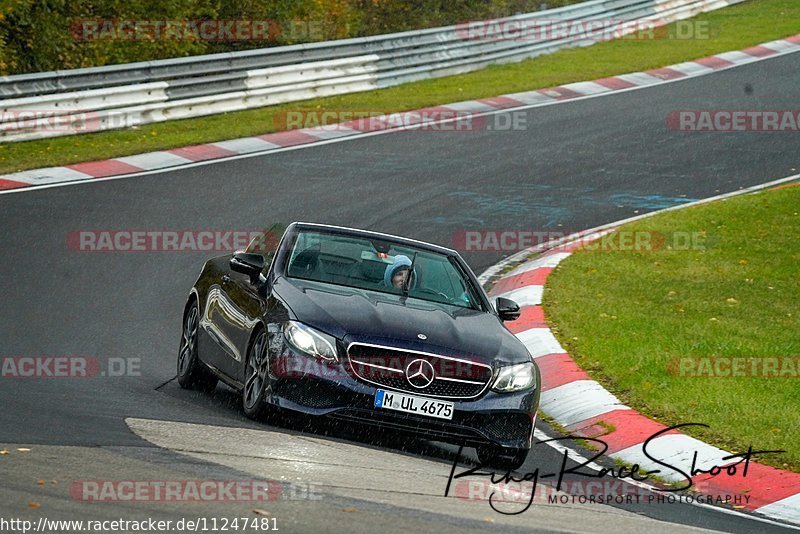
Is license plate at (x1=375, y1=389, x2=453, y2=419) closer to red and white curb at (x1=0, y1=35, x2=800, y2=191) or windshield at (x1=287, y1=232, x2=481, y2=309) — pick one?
windshield at (x1=287, y1=232, x2=481, y2=309)

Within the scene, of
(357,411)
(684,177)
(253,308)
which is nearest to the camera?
(357,411)

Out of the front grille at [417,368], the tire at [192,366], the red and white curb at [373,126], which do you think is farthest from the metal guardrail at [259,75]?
the front grille at [417,368]

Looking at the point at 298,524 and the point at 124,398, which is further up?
the point at 298,524

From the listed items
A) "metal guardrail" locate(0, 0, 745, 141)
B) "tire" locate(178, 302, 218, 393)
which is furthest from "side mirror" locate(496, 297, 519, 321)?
"metal guardrail" locate(0, 0, 745, 141)

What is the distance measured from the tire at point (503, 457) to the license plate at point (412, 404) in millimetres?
397

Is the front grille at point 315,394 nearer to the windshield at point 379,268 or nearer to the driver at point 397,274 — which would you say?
the windshield at point 379,268

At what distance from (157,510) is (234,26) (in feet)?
73.3

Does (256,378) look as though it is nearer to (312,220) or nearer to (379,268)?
(379,268)

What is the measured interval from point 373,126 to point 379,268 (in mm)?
12774

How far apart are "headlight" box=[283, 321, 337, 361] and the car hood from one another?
0.05 meters

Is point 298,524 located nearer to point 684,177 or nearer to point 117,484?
point 117,484

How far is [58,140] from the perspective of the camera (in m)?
20.2

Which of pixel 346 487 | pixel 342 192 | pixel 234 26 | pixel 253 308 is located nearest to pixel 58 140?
pixel 342 192

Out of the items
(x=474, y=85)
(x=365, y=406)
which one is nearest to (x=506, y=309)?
(x=365, y=406)
